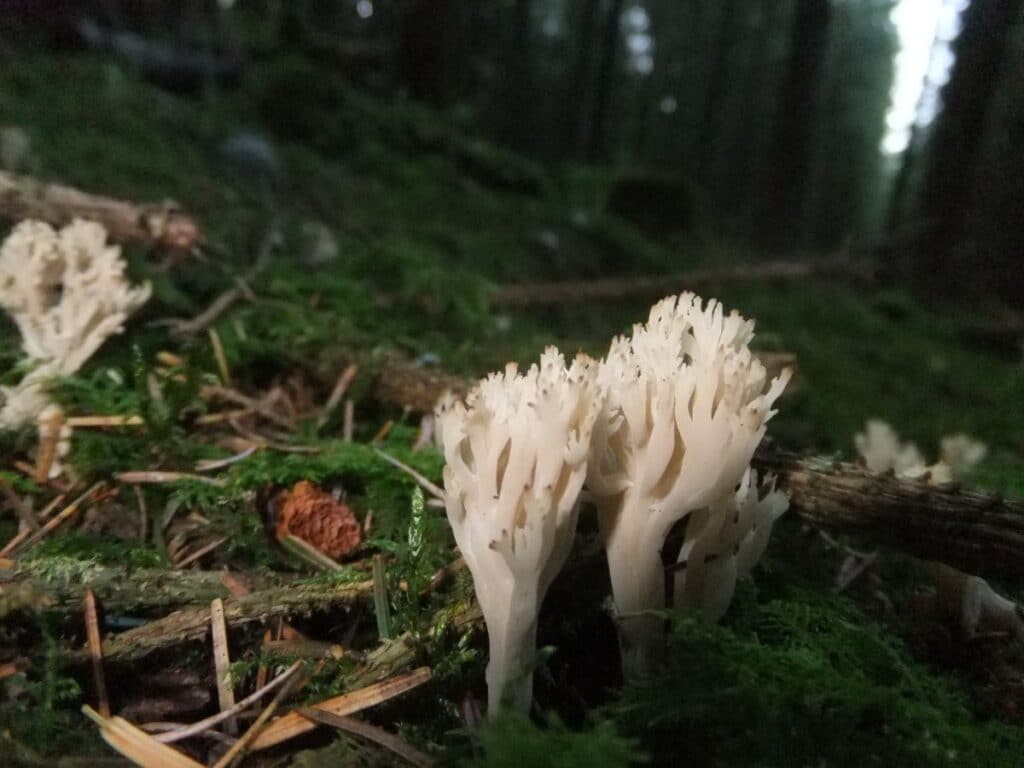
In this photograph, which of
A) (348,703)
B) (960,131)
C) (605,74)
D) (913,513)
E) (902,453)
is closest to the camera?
(348,703)

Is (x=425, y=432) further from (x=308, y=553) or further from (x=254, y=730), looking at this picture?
(x=254, y=730)

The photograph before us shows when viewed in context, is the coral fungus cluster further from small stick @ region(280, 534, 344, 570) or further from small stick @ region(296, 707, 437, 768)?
small stick @ region(280, 534, 344, 570)

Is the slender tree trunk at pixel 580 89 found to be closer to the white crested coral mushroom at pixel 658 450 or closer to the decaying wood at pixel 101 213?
the decaying wood at pixel 101 213

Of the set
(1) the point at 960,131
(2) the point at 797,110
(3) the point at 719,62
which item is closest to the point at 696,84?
(3) the point at 719,62

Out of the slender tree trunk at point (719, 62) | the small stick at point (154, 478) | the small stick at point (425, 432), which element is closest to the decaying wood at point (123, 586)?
the small stick at point (154, 478)

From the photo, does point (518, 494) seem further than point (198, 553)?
No

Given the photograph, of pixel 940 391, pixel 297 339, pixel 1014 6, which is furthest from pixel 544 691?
pixel 940 391
